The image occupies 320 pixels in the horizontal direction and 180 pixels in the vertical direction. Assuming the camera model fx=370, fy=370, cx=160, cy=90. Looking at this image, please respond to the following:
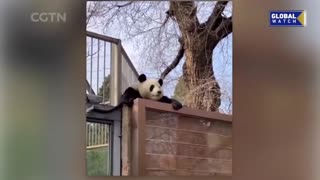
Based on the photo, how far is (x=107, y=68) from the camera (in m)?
0.97

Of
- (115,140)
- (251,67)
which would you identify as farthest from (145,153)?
(251,67)

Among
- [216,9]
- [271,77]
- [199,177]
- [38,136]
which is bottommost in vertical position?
[199,177]

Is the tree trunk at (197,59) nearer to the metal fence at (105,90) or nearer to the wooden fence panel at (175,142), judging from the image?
the wooden fence panel at (175,142)

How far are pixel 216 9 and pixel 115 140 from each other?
431 mm

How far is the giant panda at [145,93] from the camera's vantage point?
0.96 metres

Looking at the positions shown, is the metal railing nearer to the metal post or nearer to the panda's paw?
the metal post

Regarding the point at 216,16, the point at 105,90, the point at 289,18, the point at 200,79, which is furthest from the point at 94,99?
the point at 289,18

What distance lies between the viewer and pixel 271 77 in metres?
0.98

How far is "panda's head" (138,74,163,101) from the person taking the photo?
3.14 feet

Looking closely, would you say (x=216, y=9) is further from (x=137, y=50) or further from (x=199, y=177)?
(x=199, y=177)

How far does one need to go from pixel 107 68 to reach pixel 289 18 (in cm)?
49

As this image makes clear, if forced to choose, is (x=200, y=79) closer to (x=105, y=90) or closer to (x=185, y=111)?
(x=185, y=111)

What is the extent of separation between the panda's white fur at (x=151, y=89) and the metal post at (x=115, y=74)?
0.19ft

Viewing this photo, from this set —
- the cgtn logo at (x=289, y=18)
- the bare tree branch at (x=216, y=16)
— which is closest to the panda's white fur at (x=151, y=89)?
the bare tree branch at (x=216, y=16)
